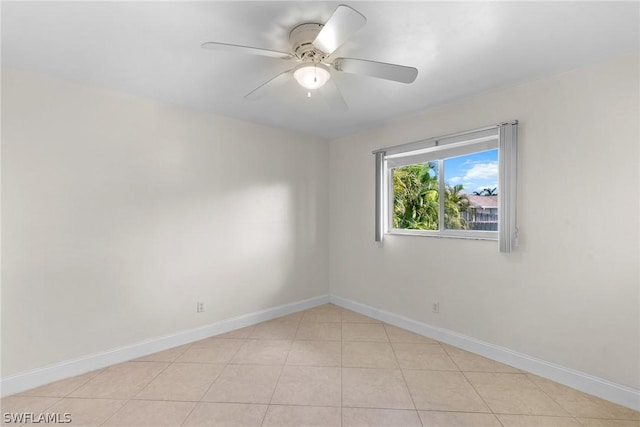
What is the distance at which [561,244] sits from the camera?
86.7 inches

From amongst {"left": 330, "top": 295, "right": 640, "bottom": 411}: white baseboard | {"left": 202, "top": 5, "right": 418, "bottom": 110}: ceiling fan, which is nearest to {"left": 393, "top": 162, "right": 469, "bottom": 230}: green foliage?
{"left": 330, "top": 295, "right": 640, "bottom": 411}: white baseboard

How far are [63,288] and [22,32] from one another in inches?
69.9

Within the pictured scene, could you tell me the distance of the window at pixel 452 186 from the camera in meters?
2.44

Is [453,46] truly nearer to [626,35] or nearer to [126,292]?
[626,35]

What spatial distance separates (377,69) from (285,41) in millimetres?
612

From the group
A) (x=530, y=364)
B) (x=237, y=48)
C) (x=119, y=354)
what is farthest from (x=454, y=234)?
(x=119, y=354)

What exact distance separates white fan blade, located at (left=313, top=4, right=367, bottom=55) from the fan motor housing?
17cm

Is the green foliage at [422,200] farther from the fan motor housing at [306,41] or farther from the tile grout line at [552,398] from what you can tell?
the fan motor housing at [306,41]

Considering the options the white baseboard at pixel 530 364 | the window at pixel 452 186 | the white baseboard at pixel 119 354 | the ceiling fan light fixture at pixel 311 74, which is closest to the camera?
the ceiling fan light fixture at pixel 311 74

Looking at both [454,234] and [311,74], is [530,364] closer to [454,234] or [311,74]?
[454,234]

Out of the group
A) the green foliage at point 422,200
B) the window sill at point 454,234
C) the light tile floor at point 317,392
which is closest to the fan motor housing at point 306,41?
the green foliage at point 422,200

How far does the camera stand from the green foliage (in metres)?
2.94

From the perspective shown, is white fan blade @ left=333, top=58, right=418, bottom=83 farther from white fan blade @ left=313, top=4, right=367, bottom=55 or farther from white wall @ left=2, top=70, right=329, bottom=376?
white wall @ left=2, top=70, right=329, bottom=376

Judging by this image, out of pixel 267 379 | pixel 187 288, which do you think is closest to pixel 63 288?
pixel 187 288
